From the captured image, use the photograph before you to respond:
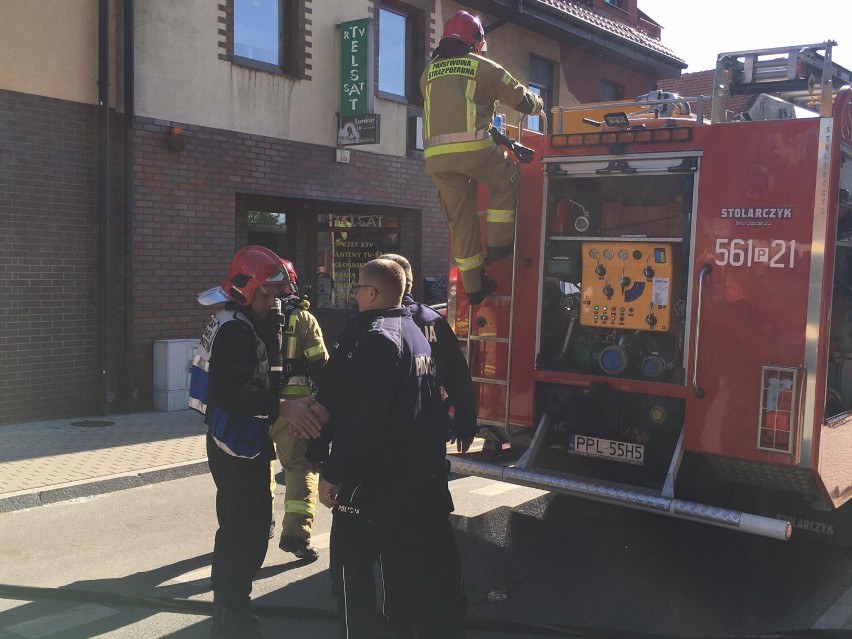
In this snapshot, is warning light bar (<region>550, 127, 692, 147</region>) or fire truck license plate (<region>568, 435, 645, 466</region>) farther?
fire truck license plate (<region>568, 435, 645, 466</region>)

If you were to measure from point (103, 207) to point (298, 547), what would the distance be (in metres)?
5.66

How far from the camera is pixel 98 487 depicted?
689cm

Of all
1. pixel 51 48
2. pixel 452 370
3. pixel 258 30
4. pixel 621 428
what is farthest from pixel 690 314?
pixel 258 30

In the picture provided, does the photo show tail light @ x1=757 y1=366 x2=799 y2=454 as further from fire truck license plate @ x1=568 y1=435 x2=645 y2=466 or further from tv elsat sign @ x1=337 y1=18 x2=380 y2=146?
tv elsat sign @ x1=337 y1=18 x2=380 y2=146

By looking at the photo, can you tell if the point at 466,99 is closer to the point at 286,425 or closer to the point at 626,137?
the point at 626,137

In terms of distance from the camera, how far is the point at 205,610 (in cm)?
446

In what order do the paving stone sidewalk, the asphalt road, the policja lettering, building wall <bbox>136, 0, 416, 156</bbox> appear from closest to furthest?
the policja lettering < the asphalt road < the paving stone sidewalk < building wall <bbox>136, 0, 416, 156</bbox>

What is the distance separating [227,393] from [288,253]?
948cm

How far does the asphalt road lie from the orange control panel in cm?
151

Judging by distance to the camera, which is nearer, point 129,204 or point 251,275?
point 251,275

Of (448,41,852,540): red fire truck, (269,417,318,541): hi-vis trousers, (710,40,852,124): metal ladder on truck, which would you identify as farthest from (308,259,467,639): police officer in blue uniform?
(710,40,852,124): metal ladder on truck

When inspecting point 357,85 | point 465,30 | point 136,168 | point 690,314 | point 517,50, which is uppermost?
point 517,50

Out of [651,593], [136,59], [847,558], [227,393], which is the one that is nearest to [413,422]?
[227,393]

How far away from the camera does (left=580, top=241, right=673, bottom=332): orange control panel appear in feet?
17.0
